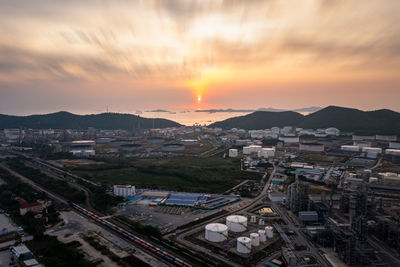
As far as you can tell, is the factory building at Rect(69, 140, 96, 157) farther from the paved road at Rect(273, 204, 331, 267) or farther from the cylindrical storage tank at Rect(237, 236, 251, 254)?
the cylindrical storage tank at Rect(237, 236, 251, 254)

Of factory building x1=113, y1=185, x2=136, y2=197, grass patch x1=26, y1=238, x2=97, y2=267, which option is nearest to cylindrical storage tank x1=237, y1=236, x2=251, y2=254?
grass patch x1=26, y1=238, x2=97, y2=267

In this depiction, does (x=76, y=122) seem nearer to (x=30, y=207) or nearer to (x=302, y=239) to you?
(x=30, y=207)

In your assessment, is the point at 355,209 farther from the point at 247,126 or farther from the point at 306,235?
the point at 247,126

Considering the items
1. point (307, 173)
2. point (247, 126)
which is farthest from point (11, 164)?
point (247, 126)

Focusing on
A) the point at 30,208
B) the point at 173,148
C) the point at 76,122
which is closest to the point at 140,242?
the point at 30,208

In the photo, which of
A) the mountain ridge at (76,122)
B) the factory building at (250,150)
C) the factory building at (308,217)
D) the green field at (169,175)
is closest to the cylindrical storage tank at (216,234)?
the factory building at (308,217)

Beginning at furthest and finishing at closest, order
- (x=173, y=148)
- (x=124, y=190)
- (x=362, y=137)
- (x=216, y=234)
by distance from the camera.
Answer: (x=362, y=137) → (x=173, y=148) → (x=124, y=190) → (x=216, y=234)

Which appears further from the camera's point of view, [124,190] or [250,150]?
[250,150]
